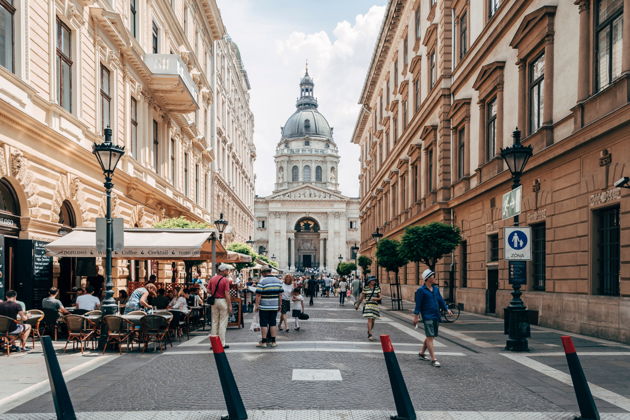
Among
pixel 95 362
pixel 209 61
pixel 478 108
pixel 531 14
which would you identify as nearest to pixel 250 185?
pixel 209 61

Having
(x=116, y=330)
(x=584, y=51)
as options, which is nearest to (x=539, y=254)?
(x=584, y=51)

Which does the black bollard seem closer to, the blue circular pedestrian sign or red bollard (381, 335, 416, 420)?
red bollard (381, 335, 416, 420)

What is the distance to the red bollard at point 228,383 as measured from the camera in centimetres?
612

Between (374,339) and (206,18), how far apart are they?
97.9 feet

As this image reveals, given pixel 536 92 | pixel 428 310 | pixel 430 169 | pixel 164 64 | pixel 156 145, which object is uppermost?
pixel 164 64

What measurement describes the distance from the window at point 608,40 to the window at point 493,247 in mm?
8544

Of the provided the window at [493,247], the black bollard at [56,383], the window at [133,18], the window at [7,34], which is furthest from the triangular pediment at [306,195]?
the black bollard at [56,383]

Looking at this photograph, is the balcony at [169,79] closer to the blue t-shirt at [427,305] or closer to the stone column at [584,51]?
the stone column at [584,51]

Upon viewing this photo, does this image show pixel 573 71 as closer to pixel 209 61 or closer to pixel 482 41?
pixel 482 41

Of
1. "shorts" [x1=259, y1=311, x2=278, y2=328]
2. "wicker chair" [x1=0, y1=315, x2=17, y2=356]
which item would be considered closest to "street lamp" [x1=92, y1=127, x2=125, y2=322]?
"wicker chair" [x1=0, y1=315, x2=17, y2=356]

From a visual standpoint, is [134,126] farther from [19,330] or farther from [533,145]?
[533,145]

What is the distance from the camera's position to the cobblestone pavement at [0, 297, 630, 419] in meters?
6.93

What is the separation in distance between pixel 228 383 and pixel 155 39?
22.6 m

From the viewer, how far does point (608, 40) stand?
13656 mm
